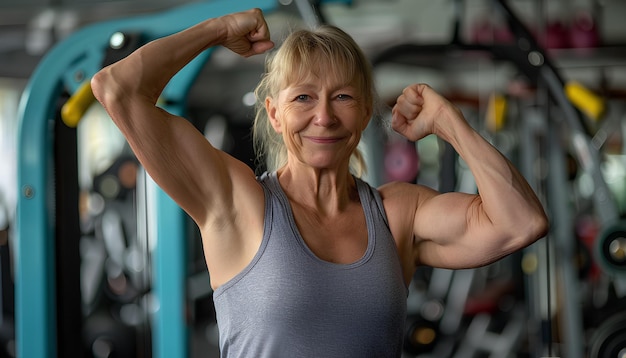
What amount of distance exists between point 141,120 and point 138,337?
328cm

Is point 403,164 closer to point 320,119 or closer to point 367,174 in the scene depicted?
point 367,174

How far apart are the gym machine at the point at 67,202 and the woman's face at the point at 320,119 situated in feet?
3.25

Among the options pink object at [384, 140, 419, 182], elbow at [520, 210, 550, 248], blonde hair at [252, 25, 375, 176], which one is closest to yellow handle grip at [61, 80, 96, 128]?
blonde hair at [252, 25, 375, 176]

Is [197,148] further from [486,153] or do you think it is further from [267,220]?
[486,153]

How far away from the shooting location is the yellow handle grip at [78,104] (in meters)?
2.12

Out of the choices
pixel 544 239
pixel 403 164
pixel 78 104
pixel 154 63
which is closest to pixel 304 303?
pixel 154 63

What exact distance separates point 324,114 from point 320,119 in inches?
0.4

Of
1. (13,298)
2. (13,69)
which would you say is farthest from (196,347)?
(13,69)

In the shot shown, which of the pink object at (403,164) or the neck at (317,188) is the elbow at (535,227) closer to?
the neck at (317,188)

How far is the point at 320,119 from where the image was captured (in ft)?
3.73

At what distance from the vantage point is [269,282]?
1.09m

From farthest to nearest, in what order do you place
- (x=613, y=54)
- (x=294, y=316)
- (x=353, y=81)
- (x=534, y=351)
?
(x=613, y=54) < (x=534, y=351) < (x=353, y=81) < (x=294, y=316)

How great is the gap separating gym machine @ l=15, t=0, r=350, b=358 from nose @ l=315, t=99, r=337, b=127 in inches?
39.8

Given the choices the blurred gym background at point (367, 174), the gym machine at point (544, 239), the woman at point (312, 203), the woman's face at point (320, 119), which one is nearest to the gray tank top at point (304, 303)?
the woman at point (312, 203)
